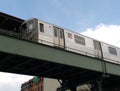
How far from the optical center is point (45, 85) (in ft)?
236

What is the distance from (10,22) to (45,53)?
1156 centimetres

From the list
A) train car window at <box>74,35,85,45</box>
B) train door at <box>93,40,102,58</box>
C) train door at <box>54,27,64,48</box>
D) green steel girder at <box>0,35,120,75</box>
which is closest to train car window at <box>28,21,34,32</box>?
train door at <box>54,27,64,48</box>

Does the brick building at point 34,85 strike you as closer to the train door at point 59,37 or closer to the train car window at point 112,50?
the train car window at point 112,50

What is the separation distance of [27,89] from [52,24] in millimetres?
63028

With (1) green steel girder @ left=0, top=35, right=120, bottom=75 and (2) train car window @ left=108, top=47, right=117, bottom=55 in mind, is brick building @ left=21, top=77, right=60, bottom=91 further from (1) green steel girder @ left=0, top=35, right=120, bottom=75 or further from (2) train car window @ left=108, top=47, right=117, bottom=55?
(1) green steel girder @ left=0, top=35, right=120, bottom=75

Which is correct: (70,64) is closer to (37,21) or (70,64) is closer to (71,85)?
(37,21)

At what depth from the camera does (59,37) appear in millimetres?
28297

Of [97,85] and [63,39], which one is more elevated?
[63,39]

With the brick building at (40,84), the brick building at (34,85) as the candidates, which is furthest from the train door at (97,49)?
the brick building at (34,85)

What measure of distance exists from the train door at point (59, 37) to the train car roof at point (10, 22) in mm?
5940

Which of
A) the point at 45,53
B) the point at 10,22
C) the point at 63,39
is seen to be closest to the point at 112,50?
the point at 63,39

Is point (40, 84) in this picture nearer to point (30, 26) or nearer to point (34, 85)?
point (34, 85)

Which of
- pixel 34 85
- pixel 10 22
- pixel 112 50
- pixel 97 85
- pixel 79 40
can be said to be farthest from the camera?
pixel 34 85

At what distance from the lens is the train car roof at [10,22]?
30.5 meters
